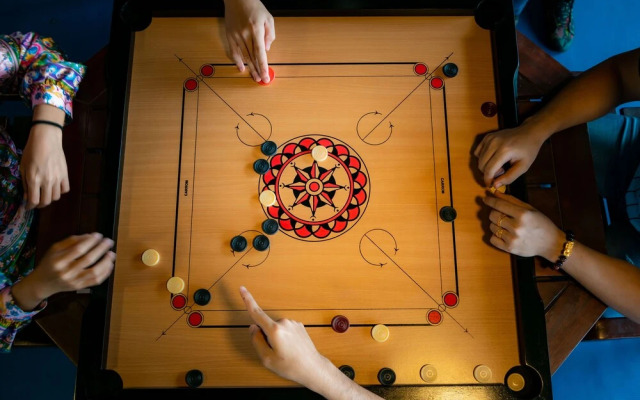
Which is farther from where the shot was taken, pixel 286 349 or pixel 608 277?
pixel 608 277

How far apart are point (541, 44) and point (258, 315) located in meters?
2.34

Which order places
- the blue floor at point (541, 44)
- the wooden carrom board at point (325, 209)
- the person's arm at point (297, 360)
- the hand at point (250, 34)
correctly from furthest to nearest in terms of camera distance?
the blue floor at point (541, 44)
the hand at point (250, 34)
the wooden carrom board at point (325, 209)
the person's arm at point (297, 360)

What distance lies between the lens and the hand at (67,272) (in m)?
1.22

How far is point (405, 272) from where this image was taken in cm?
126

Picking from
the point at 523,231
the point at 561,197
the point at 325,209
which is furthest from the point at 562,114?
the point at 325,209

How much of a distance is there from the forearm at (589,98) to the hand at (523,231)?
283mm

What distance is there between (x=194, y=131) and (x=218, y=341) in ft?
2.10

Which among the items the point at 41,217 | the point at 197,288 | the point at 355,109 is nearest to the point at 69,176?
the point at 41,217

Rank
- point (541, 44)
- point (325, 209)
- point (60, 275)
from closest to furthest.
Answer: point (60, 275) < point (325, 209) < point (541, 44)

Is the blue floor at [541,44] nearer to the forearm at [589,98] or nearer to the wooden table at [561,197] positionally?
the wooden table at [561,197]

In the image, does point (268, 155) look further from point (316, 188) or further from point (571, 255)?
point (571, 255)

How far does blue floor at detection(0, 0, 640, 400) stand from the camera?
2100mm

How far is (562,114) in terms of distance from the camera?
1.38 metres

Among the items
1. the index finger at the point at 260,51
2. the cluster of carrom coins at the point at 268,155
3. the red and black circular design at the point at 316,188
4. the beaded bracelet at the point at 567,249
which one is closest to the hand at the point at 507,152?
the beaded bracelet at the point at 567,249
